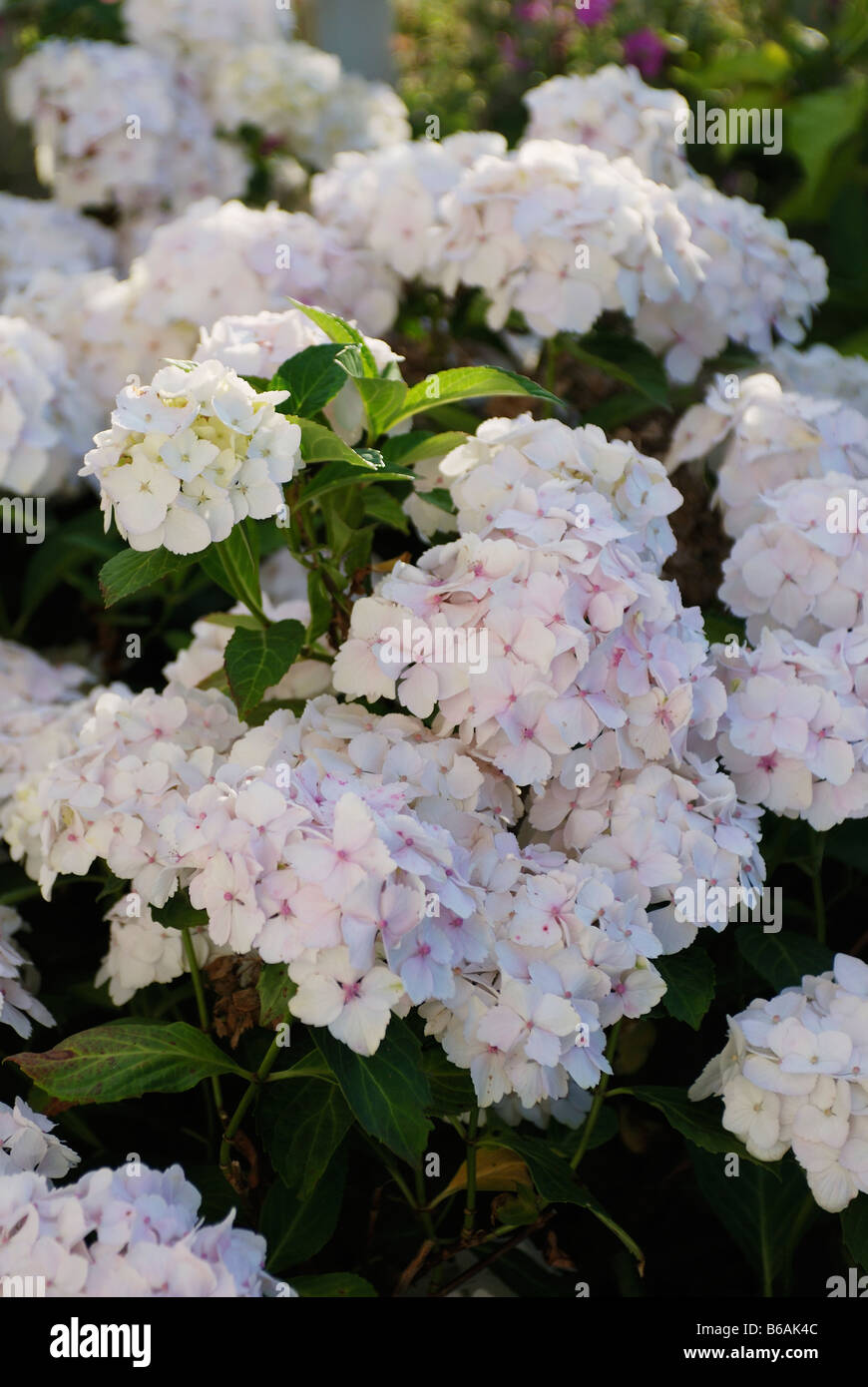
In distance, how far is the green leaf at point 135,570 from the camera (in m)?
0.99

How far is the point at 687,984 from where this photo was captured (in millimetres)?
1024

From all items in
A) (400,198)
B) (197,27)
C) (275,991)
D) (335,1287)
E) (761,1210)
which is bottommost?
(761,1210)

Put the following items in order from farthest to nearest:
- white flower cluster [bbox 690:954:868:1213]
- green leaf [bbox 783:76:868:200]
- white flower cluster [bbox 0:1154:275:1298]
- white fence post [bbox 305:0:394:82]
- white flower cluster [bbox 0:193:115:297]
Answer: white fence post [bbox 305:0:394:82] → green leaf [bbox 783:76:868:200] → white flower cluster [bbox 0:193:115:297] → white flower cluster [bbox 690:954:868:1213] → white flower cluster [bbox 0:1154:275:1298]

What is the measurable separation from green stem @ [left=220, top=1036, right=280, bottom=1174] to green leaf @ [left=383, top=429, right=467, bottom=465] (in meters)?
0.50

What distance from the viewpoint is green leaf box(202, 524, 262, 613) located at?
3.63 feet

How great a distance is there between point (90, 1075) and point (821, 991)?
0.53 meters

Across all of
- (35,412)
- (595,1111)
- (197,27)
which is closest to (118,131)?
(197,27)

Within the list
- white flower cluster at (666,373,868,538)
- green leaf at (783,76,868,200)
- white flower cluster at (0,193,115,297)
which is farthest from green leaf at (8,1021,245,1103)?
green leaf at (783,76,868,200)

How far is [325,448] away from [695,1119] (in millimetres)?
566

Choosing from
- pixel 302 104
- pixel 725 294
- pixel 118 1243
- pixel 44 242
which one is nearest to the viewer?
pixel 118 1243

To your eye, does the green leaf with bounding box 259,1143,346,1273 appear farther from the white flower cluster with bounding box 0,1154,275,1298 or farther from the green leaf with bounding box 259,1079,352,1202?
the white flower cluster with bounding box 0,1154,275,1298

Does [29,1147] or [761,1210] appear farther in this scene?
[761,1210]

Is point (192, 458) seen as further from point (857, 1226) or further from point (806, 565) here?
point (857, 1226)
